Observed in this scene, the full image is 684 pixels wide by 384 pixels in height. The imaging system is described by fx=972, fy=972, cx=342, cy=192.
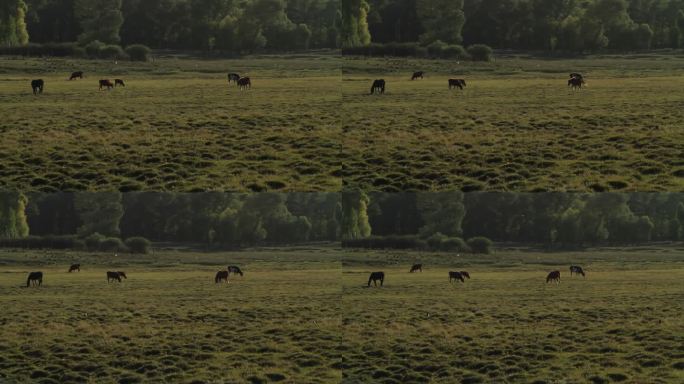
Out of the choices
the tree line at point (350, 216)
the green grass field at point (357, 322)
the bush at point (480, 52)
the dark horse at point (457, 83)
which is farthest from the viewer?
the dark horse at point (457, 83)

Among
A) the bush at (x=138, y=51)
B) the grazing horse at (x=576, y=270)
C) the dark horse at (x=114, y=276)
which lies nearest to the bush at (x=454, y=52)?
the grazing horse at (x=576, y=270)

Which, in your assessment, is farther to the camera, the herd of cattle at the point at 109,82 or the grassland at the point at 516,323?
the herd of cattle at the point at 109,82

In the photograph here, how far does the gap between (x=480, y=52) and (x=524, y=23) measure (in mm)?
913

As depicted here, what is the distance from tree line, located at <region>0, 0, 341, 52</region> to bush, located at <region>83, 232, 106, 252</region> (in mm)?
3595

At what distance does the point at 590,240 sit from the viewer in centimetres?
1703

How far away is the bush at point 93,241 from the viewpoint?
17406 mm

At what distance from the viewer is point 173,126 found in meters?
17.1

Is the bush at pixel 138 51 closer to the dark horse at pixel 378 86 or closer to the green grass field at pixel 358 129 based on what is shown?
the green grass field at pixel 358 129

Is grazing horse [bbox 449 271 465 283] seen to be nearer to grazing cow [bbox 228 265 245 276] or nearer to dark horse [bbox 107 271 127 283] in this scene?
grazing cow [bbox 228 265 245 276]

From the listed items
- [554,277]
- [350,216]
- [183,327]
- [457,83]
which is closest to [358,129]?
[350,216]

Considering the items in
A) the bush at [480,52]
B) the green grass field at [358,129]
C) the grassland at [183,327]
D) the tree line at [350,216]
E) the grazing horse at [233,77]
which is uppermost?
the bush at [480,52]

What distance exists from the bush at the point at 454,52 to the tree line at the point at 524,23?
0.11 metres

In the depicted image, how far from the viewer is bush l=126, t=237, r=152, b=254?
1722cm

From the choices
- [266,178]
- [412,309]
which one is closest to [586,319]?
[412,309]
